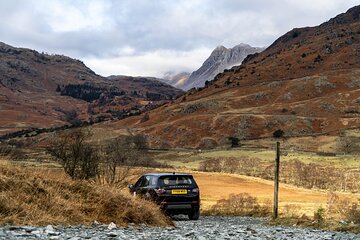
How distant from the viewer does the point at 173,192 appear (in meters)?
20.0

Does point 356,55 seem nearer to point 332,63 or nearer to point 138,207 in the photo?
point 332,63

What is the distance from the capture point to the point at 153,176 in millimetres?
20656

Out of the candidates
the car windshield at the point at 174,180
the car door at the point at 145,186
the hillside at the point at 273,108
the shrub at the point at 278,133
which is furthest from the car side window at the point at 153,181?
the shrub at the point at 278,133

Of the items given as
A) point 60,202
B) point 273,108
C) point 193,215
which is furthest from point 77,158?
point 273,108

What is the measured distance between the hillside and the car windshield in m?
110

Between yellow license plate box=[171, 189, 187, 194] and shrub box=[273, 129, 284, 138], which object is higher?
shrub box=[273, 129, 284, 138]

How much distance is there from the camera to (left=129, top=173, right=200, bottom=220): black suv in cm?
1977

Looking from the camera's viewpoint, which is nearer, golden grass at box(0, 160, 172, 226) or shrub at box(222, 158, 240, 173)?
golden grass at box(0, 160, 172, 226)

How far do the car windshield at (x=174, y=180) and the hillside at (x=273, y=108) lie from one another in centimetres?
11007

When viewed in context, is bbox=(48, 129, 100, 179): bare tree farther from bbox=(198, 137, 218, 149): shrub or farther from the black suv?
bbox=(198, 137, 218, 149): shrub

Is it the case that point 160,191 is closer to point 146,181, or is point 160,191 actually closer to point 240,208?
point 146,181

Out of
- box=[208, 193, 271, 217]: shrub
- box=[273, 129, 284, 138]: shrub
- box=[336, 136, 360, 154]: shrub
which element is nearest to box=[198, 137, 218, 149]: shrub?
box=[273, 129, 284, 138]: shrub

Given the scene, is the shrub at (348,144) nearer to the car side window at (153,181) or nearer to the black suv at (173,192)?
the black suv at (173,192)

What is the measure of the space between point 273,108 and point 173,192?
5615 inches
